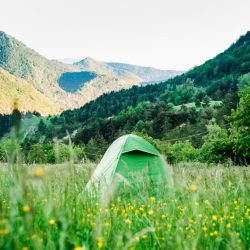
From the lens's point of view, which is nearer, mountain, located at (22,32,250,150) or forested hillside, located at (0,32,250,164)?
forested hillside, located at (0,32,250,164)

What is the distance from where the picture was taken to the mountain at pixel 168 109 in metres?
96.3

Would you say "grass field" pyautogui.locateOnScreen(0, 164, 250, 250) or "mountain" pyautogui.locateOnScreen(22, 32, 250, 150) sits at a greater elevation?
"mountain" pyautogui.locateOnScreen(22, 32, 250, 150)

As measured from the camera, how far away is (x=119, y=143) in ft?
28.9

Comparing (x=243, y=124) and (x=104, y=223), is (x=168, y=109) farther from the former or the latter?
(x=104, y=223)

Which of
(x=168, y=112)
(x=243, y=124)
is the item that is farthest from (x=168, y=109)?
(x=243, y=124)

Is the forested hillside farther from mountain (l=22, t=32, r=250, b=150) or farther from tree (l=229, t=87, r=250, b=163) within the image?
tree (l=229, t=87, r=250, b=163)

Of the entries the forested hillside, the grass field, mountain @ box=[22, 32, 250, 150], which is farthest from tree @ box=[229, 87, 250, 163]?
mountain @ box=[22, 32, 250, 150]

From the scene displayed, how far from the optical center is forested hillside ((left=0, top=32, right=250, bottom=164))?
290ft

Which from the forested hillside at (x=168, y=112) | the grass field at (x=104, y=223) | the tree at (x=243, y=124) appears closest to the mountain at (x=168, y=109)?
the forested hillside at (x=168, y=112)

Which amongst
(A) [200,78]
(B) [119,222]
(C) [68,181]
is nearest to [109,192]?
(C) [68,181]

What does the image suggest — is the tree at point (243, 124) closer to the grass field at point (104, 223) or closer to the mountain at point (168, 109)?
the grass field at point (104, 223)

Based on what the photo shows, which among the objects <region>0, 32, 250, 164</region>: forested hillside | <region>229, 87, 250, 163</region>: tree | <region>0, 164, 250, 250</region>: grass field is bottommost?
<region>0, 164, 250, 250</region>: grass field

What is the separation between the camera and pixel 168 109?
11769cm

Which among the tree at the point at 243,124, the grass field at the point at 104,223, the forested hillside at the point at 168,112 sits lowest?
the grass field at the point at 104,223
